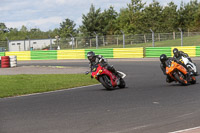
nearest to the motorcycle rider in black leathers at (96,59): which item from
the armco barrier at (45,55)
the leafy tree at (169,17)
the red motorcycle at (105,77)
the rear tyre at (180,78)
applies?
the red motorcycle at (105,77)

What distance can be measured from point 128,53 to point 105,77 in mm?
21026

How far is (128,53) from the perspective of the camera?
109ft

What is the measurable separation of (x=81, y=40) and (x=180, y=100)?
91.1 ft

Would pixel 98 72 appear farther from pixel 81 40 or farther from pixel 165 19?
pixel 165 19

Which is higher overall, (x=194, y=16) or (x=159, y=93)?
(x=194, y=16)

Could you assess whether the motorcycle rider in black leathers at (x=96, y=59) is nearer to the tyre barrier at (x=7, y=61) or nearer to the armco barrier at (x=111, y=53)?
the tyre barrier at (x=7, y=61)

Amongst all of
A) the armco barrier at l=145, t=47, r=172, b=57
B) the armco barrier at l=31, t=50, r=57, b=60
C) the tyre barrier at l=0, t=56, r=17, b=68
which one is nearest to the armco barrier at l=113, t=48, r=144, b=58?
the armco barrier at l=145, t=47, r=172, b=57

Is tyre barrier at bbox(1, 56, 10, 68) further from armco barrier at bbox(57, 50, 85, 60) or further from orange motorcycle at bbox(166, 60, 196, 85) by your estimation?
orange motorcycle at bbox(166, 60, 196, 85)

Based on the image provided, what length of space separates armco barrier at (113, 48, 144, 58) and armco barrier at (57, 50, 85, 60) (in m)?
3.00

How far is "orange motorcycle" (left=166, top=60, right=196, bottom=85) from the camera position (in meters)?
12.3

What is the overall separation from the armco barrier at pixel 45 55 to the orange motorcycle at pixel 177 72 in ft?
80.7

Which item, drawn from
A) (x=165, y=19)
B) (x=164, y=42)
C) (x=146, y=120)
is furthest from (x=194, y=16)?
(x=146, y=120)

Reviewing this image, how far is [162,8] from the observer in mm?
67438

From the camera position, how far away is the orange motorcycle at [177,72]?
12305 millimetres
